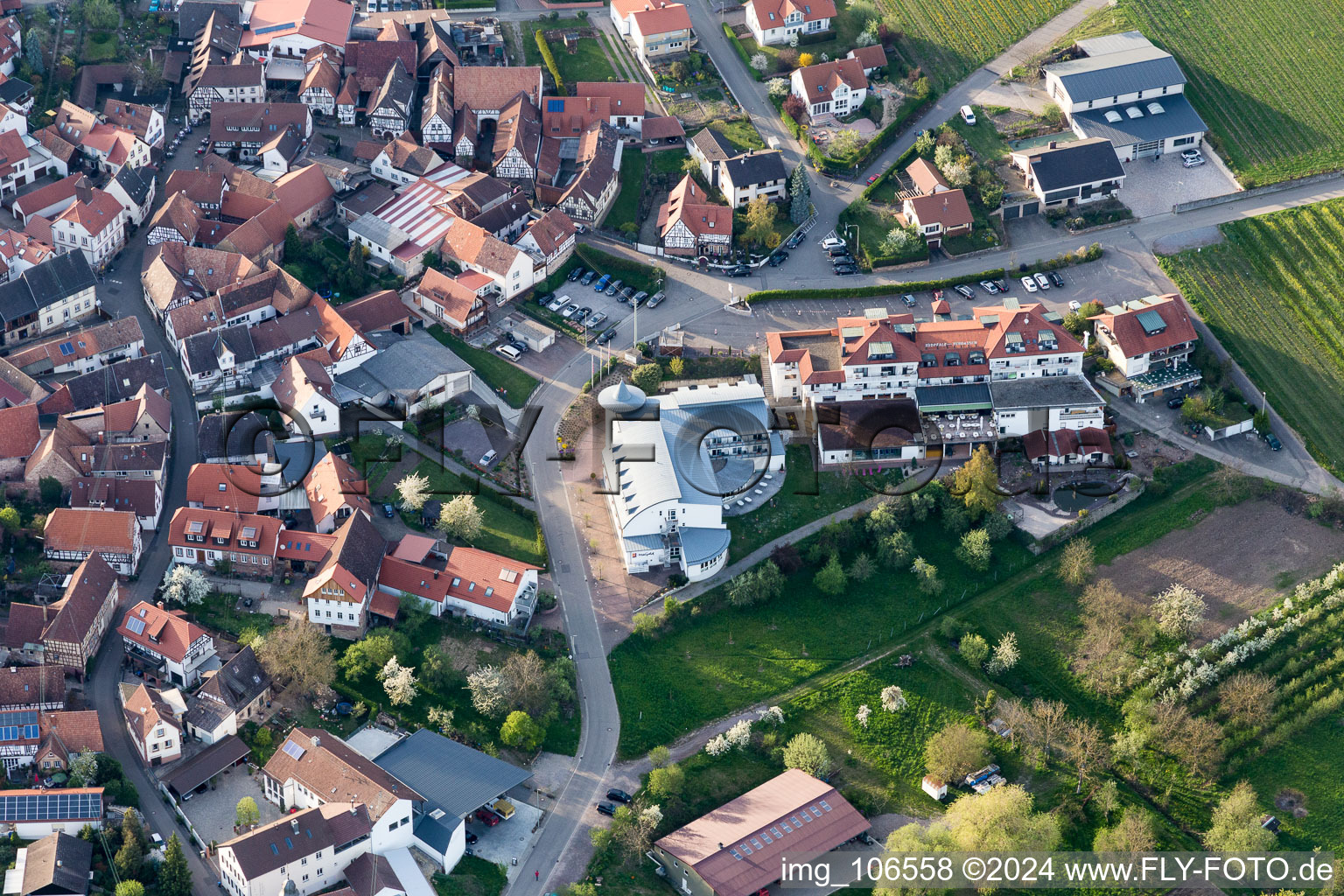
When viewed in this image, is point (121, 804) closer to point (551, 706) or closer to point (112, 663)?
point (112, 663)

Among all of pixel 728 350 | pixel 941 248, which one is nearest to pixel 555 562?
pixel 728 350

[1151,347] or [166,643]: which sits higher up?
[1151,347]

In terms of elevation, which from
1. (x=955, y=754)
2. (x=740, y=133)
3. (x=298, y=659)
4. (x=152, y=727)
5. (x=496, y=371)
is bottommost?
(x=955, y=754)

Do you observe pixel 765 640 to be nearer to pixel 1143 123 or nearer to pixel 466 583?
pixel 466 583

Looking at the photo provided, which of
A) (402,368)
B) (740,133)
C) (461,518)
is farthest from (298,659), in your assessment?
(740,133)

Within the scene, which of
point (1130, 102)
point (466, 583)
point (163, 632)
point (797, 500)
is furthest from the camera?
point (1130, 102)

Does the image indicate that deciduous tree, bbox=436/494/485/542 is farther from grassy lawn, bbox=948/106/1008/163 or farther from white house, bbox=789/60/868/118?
grassy lawn, bbox=948/106/1008/163

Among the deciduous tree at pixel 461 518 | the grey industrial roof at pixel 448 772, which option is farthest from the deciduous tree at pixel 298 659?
the deciduous tree at pixel 461 518
